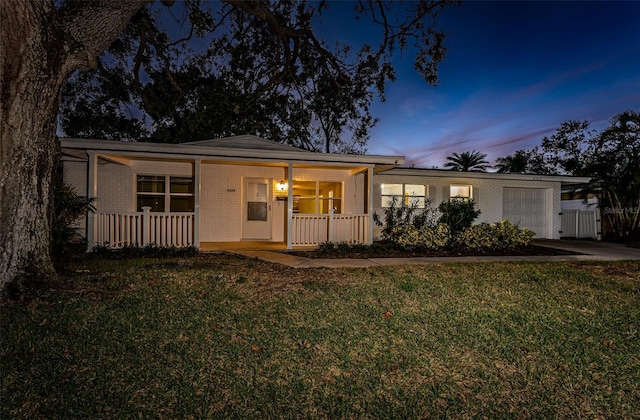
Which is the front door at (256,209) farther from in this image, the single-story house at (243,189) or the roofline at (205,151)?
the roofline at (205,151)

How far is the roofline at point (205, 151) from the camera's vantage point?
7996 mm

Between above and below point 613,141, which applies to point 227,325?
below

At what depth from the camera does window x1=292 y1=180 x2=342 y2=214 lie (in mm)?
11672

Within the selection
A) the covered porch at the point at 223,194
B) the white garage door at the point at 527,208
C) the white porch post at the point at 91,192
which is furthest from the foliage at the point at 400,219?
the white porch post at the point at 91,192

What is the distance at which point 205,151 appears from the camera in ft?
28.7

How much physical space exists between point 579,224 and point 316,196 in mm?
11618

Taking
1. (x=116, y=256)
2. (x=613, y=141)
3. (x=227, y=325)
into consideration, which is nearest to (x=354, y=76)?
(x=116, y=256)

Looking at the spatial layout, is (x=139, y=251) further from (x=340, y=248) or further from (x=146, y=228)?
(x=340, y=248)

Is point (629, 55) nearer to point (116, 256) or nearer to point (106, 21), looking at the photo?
point (106, 21)

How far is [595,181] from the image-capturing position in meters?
13.4

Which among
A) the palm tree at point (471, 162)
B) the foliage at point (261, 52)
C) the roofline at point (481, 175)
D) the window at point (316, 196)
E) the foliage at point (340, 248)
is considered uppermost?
the foliage at point (261, 52)

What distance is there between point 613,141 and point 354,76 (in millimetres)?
19119

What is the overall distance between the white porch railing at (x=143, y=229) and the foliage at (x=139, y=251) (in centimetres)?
24

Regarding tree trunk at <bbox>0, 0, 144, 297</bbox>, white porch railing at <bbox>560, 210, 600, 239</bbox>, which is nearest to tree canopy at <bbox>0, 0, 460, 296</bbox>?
tree trunk at <bbox>0, 0, 144, 297</bbox>
